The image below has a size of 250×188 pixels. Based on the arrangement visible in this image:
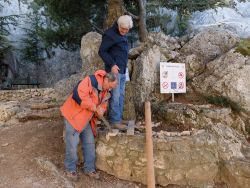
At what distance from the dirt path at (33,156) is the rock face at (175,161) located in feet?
0.81

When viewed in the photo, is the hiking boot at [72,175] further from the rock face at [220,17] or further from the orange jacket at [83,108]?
the rock face at [220,17]

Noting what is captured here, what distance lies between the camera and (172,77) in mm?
6926

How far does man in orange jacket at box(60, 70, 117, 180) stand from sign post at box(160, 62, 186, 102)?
6.92 ft

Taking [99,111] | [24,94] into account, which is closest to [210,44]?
[99,111]

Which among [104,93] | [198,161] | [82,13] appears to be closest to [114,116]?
[104,93]

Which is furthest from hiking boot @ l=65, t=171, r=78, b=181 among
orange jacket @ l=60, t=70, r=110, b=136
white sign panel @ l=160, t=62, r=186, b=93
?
white sign panel @ l=160, t=62, r=186, b=93

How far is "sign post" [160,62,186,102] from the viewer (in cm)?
678

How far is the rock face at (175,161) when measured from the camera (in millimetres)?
5230

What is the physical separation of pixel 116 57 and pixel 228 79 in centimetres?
282

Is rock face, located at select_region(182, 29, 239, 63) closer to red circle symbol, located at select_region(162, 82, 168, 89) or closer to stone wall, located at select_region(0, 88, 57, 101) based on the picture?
red circle symbol, located at select_region(162, 82, 168, 89)

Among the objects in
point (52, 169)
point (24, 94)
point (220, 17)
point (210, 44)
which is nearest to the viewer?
point (52, 169)

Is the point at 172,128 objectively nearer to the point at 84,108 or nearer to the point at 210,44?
the point at 84,108

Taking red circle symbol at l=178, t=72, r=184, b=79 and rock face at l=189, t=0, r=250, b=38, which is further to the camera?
rock face at l=189, t=0, r=250, b=38

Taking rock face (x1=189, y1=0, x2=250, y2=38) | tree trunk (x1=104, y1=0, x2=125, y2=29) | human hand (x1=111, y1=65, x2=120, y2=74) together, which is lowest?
human hand (x1=111, y1=65, x2=120, y2=74)
